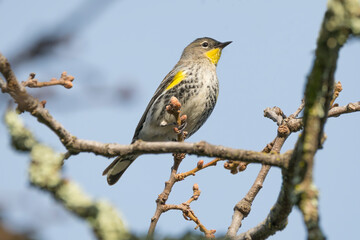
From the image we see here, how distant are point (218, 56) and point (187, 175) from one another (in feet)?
21.7

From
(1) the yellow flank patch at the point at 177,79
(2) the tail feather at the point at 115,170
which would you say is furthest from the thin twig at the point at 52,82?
(1) the yellow flank patch at the point at 177,79

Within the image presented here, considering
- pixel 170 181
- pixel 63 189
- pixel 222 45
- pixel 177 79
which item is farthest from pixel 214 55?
pixel 63 189

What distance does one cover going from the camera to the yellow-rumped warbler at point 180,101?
9234 mm

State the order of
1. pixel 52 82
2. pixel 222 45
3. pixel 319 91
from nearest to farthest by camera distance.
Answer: pixel 319 91 < pixel 52 82 < pixel 222 45

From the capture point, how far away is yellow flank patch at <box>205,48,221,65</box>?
442 inches

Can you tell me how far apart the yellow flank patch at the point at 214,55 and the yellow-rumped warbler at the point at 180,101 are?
758mm

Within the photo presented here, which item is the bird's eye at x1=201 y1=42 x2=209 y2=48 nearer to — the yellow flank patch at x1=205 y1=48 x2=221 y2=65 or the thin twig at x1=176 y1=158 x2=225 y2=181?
the yellow flank patch at x1=205 y1=48 x2=221 y2=65

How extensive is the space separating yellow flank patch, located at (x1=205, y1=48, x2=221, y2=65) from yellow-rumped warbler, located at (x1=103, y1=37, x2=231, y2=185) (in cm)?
76

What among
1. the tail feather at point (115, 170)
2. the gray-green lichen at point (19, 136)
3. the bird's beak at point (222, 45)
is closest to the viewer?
the gray-green lichen at point (19, 136)

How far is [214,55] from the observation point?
1137 cm

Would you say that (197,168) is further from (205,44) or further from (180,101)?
(205,44)

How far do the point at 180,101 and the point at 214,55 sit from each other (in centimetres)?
249

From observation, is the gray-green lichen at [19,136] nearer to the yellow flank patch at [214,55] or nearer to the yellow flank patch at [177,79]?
the yellow flank patch at [177,79]

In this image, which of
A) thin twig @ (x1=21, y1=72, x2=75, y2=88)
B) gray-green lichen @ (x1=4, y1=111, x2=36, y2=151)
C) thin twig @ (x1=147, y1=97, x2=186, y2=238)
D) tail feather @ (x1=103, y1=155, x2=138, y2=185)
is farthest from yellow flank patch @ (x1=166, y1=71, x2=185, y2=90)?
gray-green lichen @ (x1=4, y1=111, x2=36, y2=151)
